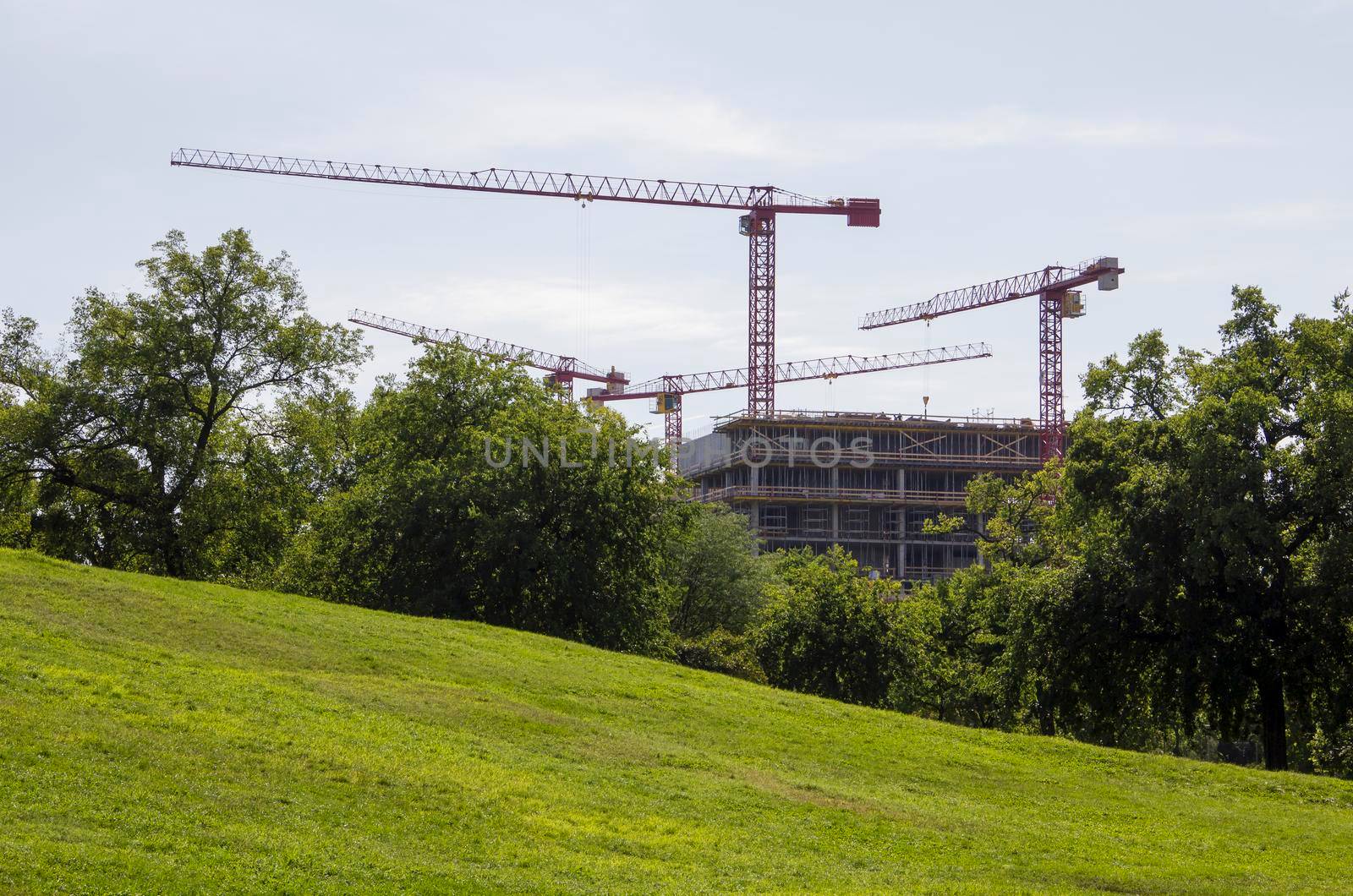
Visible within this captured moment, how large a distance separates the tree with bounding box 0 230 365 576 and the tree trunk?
35.8 m

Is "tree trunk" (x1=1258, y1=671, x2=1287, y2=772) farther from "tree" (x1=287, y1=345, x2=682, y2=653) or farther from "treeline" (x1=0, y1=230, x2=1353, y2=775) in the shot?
"tree" (x1=287, y1=345, x2=682, y2=653)

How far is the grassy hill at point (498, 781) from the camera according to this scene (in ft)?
59.8

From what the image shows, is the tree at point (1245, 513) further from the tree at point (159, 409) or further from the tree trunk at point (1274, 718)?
the tree at point (159, 409)

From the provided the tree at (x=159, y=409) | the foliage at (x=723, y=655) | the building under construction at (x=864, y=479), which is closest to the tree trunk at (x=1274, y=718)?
the foliage at (x=723, y=655)

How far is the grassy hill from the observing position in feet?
59.8

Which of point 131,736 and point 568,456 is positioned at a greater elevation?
point 568,456

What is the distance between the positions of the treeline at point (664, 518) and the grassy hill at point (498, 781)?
854cm

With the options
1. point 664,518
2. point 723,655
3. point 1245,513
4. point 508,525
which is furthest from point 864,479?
point 1245,513

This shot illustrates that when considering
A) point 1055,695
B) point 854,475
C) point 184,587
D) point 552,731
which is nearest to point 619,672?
point 552,731

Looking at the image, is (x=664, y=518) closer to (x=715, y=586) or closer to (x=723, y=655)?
(x=723, y=655)

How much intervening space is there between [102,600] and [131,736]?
12.8m

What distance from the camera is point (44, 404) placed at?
5103 centimetres

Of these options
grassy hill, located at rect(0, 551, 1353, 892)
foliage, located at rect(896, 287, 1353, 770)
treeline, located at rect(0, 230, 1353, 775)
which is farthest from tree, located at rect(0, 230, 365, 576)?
foliage, located at rect(896, 287, 1353, 770)

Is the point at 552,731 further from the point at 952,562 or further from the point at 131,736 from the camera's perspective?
the point at 952,562
